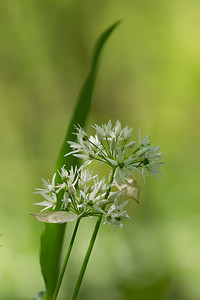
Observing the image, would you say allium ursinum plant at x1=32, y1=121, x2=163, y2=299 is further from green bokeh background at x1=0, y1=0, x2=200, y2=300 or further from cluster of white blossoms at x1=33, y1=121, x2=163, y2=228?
green bokeh background at x1=0, y1=0, x2=200, y2=300

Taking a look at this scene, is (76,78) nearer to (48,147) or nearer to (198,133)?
(48,147)

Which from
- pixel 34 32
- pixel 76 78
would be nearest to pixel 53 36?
pixel 34 32

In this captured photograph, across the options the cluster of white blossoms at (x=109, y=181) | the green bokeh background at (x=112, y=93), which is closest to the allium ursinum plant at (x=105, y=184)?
the cluster of white blossoms at (x=109, y=181)

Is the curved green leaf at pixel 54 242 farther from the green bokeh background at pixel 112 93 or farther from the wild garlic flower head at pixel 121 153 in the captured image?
the green bokeh background at pixel 112 93

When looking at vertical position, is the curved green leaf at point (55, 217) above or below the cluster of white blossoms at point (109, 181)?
below

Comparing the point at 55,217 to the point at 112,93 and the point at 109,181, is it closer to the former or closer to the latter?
the point at 109,181

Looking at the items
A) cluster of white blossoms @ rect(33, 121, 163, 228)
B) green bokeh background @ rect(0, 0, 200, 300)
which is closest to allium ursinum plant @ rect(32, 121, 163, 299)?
cluster of white blossoms @ rect(33, 121, 163, 228)

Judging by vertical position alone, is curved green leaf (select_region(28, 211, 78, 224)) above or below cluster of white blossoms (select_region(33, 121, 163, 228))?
below

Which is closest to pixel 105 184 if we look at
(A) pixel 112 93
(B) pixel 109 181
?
(B) pixel 109 181
